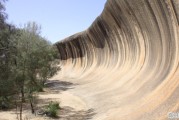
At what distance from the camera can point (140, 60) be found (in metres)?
17.6

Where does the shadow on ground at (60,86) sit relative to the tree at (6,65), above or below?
below

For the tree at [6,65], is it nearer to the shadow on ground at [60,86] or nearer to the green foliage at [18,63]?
the green foliage at [18,63]

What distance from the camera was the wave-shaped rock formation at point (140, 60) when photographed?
11180 millimetres

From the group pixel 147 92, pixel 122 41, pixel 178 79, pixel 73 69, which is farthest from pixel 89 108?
pixel 73 69

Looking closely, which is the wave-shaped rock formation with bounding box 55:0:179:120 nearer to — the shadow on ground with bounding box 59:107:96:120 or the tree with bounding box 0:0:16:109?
the shadow on ground with bounding box 59:107:96:120

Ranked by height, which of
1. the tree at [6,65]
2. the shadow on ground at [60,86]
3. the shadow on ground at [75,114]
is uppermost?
the tree at [6,65]

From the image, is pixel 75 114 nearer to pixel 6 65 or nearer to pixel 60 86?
pixel 6 65

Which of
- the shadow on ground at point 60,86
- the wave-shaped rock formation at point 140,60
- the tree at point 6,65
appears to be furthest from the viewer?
the shadow on ground at point 60,86

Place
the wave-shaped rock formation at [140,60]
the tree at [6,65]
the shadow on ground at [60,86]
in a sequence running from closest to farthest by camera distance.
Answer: the tree at [6,65]
the wave-shaped rock formation at [140,60]
the shadow on ground at [60,86]

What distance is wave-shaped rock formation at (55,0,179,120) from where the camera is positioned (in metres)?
11.2

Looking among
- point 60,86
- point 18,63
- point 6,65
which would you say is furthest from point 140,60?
point 60,86

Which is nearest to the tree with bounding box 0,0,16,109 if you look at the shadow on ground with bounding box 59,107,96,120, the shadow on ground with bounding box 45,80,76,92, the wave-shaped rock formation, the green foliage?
the green foliage

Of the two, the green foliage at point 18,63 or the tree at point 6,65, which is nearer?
the tree at point 6,65

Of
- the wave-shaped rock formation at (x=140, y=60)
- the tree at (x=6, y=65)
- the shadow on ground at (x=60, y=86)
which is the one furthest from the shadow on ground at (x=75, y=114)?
the shadow on ground at (x=60, y=86)
